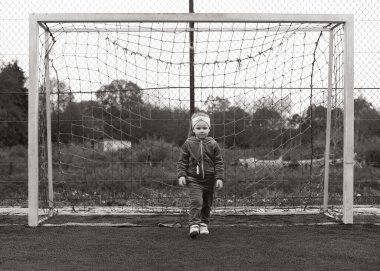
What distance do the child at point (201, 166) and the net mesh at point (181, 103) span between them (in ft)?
4.42

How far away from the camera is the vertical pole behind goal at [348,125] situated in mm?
5926

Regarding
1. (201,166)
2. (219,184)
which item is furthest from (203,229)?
(201,166)

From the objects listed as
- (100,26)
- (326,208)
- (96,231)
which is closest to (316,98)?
(326,208)

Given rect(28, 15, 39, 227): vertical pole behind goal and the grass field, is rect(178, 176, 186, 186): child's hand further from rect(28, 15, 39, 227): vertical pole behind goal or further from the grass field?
rect(28, 15, 39, 227): vertical pole behind goal

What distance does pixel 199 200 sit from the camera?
5.44m

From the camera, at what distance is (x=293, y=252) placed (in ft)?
14.6

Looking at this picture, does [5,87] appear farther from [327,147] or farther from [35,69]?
[327,147]

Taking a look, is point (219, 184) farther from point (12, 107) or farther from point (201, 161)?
point (12, 107)

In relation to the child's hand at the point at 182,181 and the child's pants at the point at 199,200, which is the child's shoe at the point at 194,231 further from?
the child's hand at the point at 182,181

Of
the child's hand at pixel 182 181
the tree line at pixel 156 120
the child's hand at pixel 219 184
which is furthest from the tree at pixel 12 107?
the child's hand at pixel 219 184

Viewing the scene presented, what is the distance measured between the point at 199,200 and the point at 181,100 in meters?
1.94

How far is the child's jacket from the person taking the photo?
552 centimetres

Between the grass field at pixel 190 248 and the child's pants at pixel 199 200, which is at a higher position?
the child's pants at pixel 199 200

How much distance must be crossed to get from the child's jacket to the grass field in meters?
0.57
